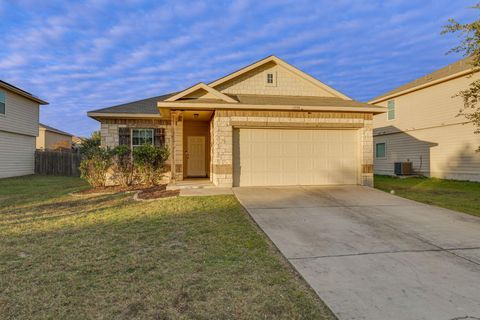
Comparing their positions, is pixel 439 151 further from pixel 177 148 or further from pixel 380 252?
pixel 380 252

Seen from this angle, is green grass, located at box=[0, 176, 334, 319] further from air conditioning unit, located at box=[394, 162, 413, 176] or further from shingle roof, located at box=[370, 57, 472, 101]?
shingle roof, located at box=[370, 57, 472, 101]

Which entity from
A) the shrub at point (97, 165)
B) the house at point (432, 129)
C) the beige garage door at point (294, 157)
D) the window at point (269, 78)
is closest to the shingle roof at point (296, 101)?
the window at point (269, 78)

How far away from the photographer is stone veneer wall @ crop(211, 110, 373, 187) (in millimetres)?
10227

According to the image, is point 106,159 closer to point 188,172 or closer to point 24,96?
point 188,172

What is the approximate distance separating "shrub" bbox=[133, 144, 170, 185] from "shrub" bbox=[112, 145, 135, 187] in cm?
33

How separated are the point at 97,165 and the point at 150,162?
203 centimetres

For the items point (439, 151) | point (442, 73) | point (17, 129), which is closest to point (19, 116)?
point (17, 129)

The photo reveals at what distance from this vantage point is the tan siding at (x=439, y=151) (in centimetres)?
1501

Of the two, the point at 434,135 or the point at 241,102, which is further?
the point at 434,135

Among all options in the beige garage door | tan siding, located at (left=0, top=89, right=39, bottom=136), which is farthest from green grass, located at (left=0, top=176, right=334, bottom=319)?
tan siding, located at (left=0, top=89, right=39, bottom=136)

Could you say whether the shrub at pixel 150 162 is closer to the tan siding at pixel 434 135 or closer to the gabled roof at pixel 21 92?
the gabled roof at pixel 21 92

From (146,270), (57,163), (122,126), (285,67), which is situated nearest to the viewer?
(146,270)

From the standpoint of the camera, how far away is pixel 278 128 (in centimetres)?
Answer: 1071

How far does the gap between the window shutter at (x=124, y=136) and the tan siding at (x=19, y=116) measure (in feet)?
29.4
